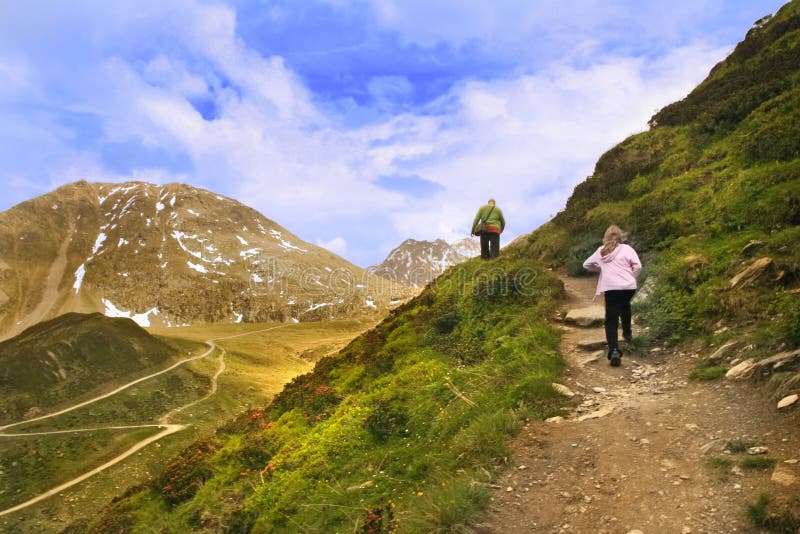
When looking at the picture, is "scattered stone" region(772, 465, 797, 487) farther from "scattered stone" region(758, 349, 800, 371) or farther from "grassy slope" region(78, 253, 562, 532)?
"grassy slope" region(78, 253, 562, 532)

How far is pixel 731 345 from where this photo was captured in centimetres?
811

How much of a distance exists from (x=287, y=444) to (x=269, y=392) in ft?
141

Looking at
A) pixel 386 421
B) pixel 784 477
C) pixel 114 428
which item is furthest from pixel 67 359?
pixel 784 477

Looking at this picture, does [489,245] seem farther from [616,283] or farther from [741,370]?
[741,370]

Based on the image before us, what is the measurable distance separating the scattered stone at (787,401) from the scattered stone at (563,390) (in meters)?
2.91

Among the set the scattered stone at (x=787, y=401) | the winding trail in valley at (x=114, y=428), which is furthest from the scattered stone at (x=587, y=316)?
the winding trail in valley at (x=114, y=428)

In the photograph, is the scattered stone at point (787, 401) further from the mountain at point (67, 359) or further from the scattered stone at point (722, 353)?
the mountain at point (67, 359)

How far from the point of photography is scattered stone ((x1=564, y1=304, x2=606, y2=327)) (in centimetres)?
1184

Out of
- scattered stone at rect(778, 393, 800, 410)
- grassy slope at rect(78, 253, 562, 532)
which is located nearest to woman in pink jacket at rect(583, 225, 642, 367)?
grassy slope at rect(78, 253, 562, 532)

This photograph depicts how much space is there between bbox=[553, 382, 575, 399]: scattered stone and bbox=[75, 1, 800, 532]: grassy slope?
0.69ft

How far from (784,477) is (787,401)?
146 cm

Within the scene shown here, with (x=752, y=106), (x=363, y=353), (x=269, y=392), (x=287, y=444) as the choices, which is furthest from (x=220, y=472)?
(x=269, y=392)

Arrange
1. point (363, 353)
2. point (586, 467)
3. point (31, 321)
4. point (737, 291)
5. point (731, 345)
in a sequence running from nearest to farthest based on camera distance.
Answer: point (586, 467), point (731, 345), point (737, 291), point (363, 353), point (31, 321)

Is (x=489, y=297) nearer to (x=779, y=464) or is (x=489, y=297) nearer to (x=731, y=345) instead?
(x=731, y=345)
